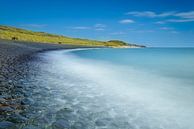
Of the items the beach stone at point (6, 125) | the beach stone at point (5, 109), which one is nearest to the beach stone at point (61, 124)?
the beach stone at point (6, 125)

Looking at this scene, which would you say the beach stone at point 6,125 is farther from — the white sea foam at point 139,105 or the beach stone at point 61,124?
the white sea foam at point 139,105

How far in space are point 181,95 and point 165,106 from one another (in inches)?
105

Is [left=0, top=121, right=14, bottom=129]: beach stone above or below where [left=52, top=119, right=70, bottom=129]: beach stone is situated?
above

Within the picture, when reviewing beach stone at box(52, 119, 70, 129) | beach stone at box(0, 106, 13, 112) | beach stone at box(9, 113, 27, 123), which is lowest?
beach stone at box(52, 119, 70, 129)

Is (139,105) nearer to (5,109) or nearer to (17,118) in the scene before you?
(17,118)

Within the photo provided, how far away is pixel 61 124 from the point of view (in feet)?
26.2

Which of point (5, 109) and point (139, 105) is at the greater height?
point (5, 109)

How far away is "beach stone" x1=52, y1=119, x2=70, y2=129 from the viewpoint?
7.73 meters

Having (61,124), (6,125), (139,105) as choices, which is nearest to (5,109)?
(6,125)

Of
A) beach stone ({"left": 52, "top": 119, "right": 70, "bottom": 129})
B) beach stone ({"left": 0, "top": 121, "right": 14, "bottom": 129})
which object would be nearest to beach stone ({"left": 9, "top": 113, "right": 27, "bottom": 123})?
beach stone ({"left": 0, "top": 121, "right": 14, "bottom": 129})

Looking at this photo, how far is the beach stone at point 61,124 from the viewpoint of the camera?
305 inches

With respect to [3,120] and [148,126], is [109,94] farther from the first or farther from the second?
[3,120]

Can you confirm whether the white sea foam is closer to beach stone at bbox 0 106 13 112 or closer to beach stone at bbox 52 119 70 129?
→ beach stone at bbox 52 119 70 129

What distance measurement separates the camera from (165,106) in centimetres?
1090
